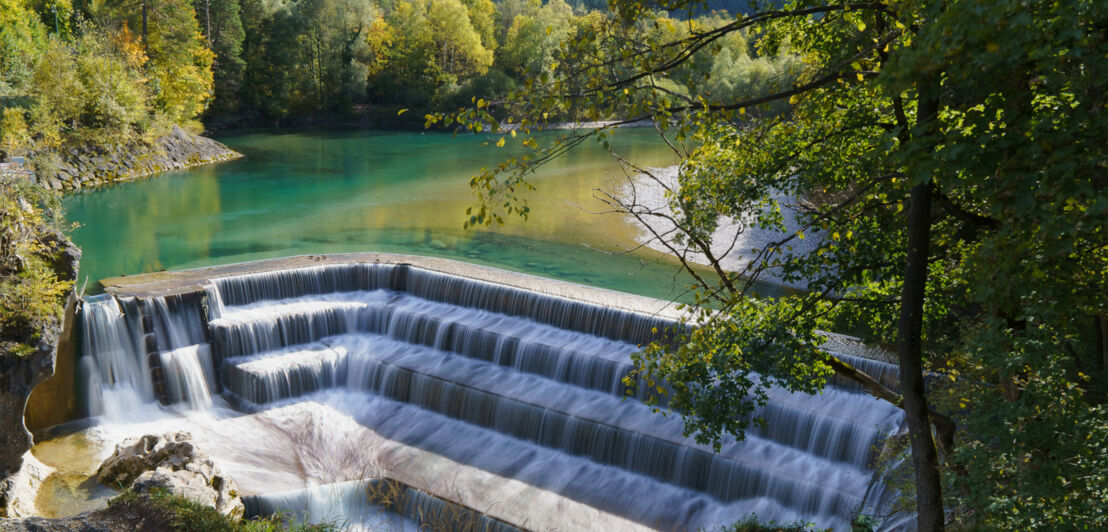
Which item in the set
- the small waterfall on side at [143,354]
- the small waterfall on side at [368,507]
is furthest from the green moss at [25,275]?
the small waterfall on side at [368,507]

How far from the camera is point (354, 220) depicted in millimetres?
23031

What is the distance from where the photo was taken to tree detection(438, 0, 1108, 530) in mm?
3289

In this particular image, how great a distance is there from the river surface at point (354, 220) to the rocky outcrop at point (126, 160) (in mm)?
886

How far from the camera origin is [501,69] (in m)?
60.2

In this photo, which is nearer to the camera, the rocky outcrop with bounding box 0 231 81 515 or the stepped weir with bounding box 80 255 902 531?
the rocky outcrop with bounding box 0 231 81 515

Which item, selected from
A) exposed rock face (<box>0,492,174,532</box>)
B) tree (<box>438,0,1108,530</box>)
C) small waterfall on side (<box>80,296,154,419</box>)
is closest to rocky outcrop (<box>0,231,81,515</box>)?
small waterfall on side (<box>80,296,154,419</box>)

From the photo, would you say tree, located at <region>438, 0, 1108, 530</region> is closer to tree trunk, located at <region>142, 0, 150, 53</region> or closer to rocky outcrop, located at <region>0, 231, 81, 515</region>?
rocky outcrop, located at <region>0, 231, 81, 515</region>

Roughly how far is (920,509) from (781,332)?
1.47 m

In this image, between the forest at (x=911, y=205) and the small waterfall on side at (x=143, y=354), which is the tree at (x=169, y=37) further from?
the forest at (x=911, y=205)

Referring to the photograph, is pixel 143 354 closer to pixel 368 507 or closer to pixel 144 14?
pixel 368 507

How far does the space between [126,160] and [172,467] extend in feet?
77.0

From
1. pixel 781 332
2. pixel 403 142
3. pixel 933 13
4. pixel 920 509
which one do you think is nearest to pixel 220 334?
pixel 781 332

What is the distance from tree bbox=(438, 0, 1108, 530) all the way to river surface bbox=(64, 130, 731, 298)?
21.4 feet

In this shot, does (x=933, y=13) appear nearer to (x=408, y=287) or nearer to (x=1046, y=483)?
(x=1046, y=483)
